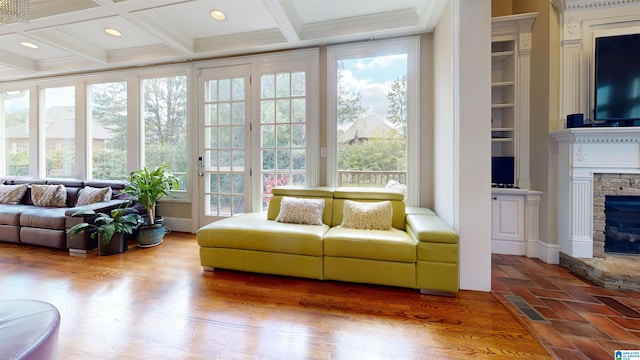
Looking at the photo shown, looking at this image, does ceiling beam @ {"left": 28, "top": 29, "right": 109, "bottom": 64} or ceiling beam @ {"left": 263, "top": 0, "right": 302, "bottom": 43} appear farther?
ceiling beam @ {"left": 28, "top": 29, "right": 109, "bottom": 64}

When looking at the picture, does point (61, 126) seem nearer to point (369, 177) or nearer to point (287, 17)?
point (287, 17)

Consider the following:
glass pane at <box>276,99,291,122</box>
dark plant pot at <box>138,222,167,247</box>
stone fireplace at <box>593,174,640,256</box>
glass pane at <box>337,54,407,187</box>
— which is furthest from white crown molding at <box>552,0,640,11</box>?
dark plant pot at <box>138,222,167,247</box>

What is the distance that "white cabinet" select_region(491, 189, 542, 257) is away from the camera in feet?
9.88

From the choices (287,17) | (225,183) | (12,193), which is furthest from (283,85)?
(12,193)

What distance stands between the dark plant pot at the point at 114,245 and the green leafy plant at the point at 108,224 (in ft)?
0.20

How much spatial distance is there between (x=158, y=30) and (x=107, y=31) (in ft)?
2.83

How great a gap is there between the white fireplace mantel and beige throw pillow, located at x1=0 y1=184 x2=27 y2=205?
741cm

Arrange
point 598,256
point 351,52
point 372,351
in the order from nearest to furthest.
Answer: point 372,351 < point 598,256 < point 351,52

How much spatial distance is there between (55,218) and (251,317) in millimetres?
3261

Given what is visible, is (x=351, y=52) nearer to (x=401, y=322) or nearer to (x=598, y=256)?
(x=401, y=322)

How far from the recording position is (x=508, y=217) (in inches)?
121

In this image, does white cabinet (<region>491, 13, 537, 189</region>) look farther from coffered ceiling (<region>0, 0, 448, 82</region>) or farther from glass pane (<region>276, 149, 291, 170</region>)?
glass pane (<region>276, 149, 291, 170</region>)

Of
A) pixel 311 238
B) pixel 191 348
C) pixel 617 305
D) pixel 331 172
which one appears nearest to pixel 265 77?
pixel 331 172

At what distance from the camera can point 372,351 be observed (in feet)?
5.11
